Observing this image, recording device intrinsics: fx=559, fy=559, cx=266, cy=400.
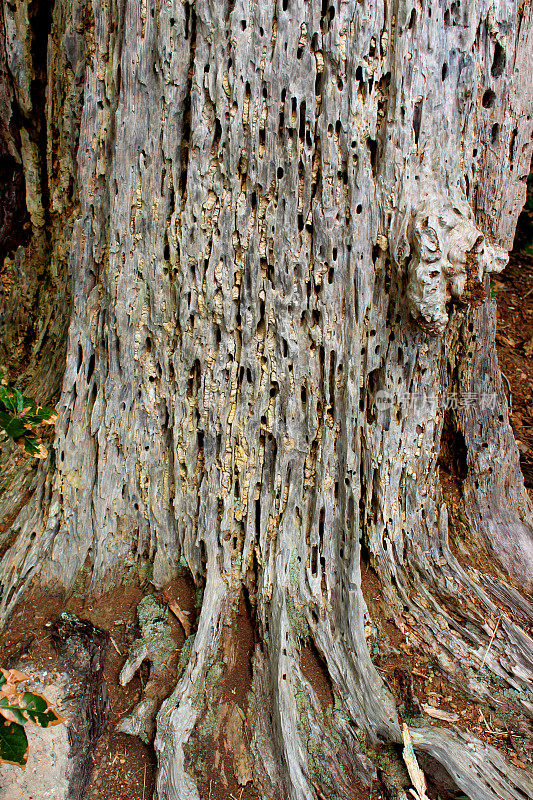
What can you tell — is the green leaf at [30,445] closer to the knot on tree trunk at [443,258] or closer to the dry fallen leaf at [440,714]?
the knot on tree trunk at [443,258]

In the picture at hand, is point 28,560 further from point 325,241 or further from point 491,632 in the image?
point 491,632

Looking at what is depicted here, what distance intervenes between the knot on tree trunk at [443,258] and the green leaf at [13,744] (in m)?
2.06

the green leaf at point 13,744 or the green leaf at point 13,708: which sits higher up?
the green leaf at point 13,708

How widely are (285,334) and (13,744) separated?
1703 mm

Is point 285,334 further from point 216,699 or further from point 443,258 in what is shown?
point 216,699

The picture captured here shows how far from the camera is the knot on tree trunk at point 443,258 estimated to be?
7.53 ft

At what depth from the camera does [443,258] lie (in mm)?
2297

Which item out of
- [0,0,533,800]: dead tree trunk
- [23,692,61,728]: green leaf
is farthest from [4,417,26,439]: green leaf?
[23,692,61,728]: green leaf

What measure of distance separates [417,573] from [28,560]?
194cm

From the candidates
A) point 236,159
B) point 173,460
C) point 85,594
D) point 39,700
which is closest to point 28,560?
point 85,594

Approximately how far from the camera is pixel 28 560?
2.77 meters

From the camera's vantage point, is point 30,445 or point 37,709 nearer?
point 37,709

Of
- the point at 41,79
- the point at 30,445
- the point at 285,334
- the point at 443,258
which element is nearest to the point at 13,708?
the point at 30,445

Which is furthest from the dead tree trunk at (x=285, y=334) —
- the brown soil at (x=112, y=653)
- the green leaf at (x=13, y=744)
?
the green leaf at (x=13, y=744)
